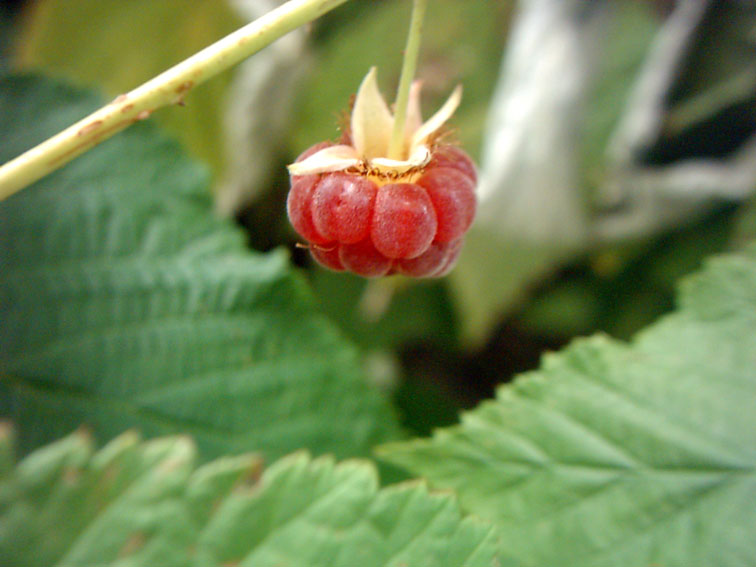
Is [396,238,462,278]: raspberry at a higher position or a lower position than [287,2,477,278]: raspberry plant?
lower

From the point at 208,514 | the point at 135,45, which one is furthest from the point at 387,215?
the point at 135,45

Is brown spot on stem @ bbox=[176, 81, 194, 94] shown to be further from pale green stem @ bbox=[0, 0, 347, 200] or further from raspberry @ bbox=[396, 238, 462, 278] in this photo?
raspberry @ bbox=[396, 238, 462, 278]

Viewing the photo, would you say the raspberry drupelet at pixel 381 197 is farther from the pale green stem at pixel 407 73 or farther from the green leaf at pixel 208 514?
the green leaf at pixel 208 514

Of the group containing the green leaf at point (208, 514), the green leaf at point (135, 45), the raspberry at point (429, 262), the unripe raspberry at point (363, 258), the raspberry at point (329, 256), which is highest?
the green leaf at point (135, 45)

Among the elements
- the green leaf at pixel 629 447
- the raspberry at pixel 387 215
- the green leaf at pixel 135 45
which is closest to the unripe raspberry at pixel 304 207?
the raspberry at pixel 387 215

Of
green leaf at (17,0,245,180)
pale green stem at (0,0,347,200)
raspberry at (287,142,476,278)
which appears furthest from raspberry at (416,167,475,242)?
green leaf at (17,0,245,180)
